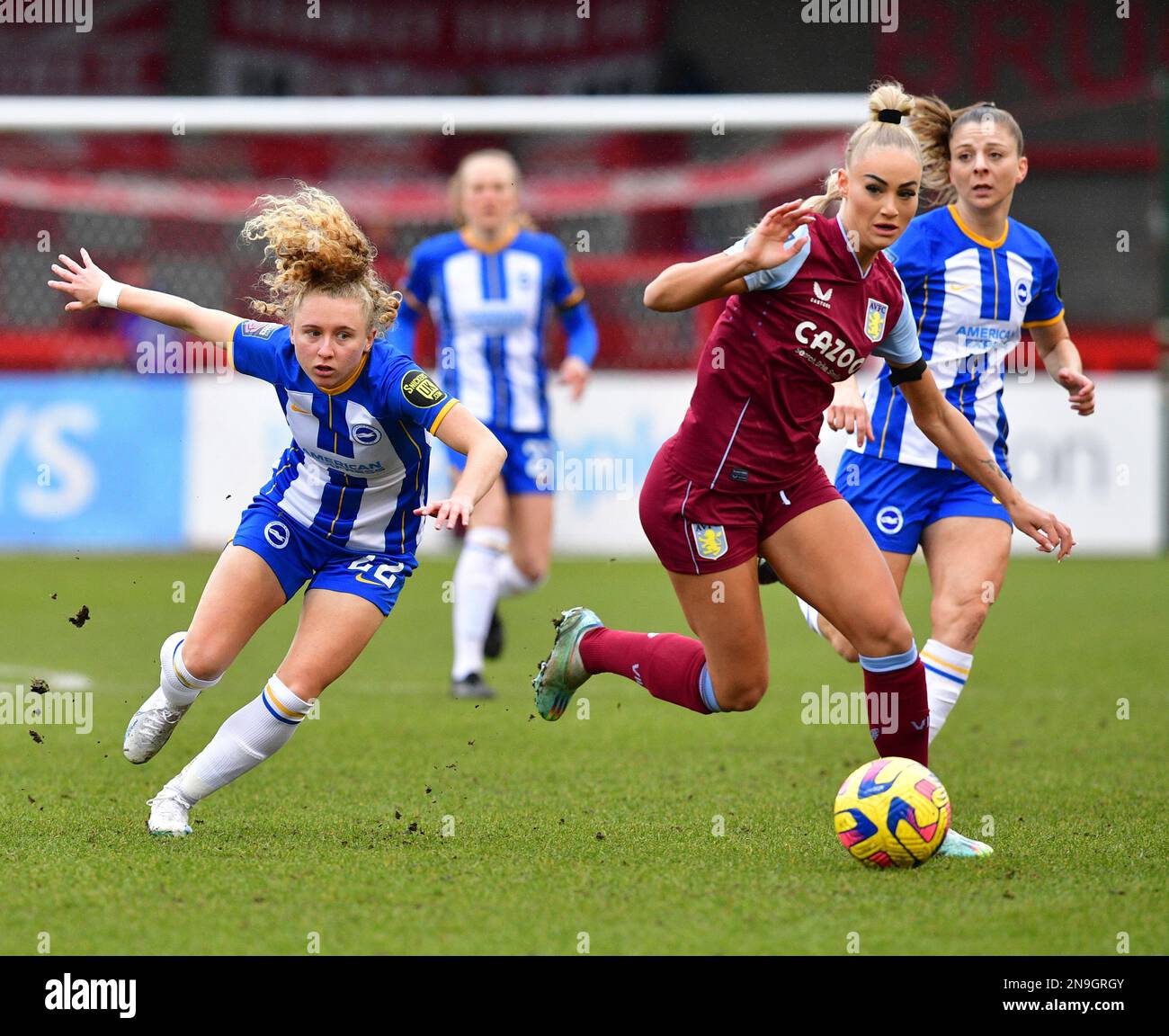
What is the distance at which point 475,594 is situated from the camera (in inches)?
311

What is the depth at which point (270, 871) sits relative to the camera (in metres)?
4.27

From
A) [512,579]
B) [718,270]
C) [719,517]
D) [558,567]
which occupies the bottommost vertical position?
[558,567]

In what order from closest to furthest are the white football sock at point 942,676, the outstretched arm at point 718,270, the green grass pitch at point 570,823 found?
the green grass pitch at point 570,823, the outstretched arm at point 718,270, the white football sock at point 942,676

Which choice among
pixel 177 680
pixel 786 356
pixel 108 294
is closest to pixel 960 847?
pixel 786 356

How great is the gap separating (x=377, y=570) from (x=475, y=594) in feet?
9.70

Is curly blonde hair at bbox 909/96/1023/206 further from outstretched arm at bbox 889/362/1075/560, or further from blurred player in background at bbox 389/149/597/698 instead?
blurred player in background at bbox 389/149/597/698

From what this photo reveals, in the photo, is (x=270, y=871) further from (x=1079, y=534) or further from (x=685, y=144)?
(x=685, y=144)

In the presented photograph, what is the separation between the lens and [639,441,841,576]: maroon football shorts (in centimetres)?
466

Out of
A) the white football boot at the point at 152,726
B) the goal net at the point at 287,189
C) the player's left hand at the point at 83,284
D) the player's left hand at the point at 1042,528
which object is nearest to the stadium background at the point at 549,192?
the goal net at the point at 287,189

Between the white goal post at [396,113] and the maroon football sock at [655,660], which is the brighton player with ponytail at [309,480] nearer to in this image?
the maroon football sock at [655,660]

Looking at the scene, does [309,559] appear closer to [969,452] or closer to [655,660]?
[655,660]

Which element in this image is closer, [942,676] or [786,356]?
[786,356]

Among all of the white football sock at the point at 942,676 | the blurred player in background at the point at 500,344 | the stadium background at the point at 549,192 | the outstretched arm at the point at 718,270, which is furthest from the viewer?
the stadium background at the point at 549,192

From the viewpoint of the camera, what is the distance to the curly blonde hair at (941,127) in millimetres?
5273
